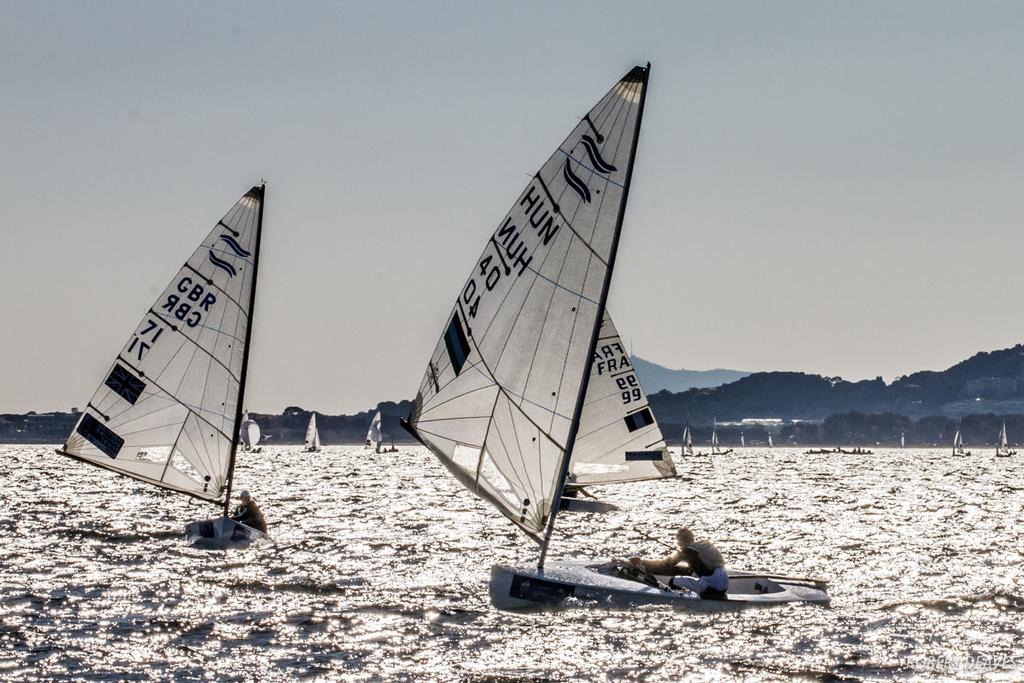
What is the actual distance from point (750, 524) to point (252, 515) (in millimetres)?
20571

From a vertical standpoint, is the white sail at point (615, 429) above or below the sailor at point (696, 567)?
above

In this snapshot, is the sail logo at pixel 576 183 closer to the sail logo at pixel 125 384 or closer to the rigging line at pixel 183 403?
the rigging line at pixel 183 403

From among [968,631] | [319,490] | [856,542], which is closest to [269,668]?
[968,631]

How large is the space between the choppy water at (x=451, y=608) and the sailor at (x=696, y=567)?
1.74 feet

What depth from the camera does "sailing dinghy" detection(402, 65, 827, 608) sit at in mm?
21938

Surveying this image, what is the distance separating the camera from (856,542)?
136 feet

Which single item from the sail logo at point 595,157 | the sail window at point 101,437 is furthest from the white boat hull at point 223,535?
the sail logo at point 595,157

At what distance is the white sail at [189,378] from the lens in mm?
33125

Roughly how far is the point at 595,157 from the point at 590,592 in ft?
24.7

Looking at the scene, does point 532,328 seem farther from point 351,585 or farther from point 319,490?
point 319,490

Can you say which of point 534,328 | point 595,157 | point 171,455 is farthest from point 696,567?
point 171,455

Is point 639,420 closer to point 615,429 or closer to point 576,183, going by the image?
point 615,429

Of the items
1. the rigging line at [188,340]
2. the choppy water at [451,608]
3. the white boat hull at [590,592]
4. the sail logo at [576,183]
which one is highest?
the sail logo at [576,183]

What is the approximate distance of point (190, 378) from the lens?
33344 mm
